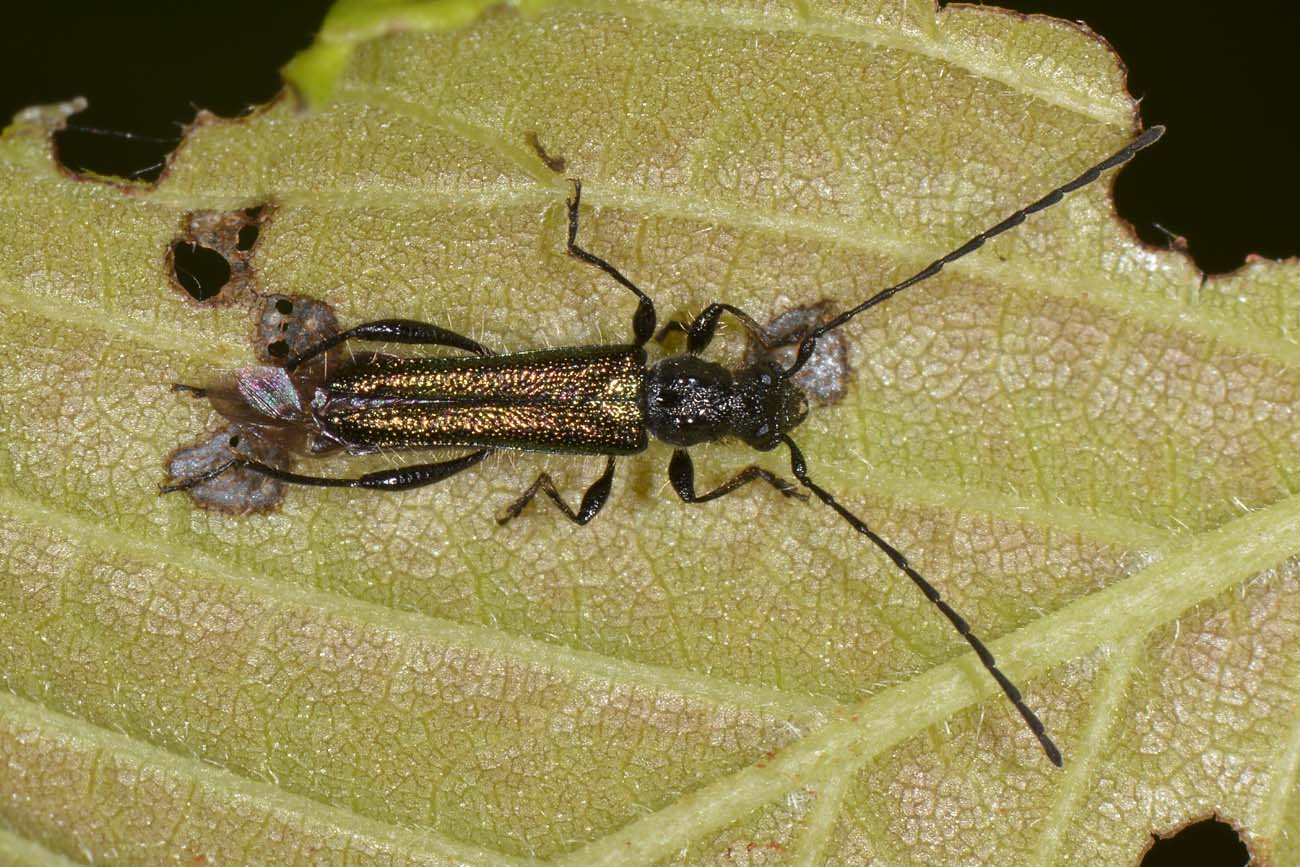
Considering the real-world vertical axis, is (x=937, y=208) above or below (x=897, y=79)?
below

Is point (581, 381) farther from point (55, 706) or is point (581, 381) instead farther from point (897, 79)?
point (55, 706)

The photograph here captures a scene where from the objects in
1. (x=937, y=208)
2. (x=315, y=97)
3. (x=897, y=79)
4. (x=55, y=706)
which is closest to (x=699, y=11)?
(x=897, y=79)

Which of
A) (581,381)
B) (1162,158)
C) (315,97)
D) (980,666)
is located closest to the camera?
(315,97)

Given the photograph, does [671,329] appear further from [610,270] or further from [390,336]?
[390,336]

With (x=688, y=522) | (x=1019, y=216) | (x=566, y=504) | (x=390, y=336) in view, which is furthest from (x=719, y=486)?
(x=1019, y=216)

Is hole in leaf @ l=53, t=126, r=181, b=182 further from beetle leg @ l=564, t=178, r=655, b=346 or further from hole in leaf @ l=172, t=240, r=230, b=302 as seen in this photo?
beetle leg @ l=564, t=178, r=655, b=346

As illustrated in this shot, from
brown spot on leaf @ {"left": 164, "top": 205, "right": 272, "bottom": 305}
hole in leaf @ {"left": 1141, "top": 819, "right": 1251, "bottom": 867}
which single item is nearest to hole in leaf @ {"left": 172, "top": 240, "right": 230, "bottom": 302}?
brown spot on leaf @ {"left": 164, "top": 205, "right": 272, "bottom": 305}

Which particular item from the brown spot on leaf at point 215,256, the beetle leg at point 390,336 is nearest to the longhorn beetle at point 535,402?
the beetle leg at point 390,336
